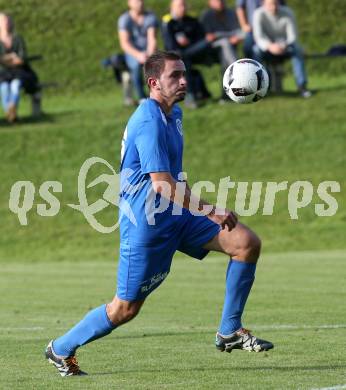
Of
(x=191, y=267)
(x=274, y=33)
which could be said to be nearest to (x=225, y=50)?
(x=274, y=33)

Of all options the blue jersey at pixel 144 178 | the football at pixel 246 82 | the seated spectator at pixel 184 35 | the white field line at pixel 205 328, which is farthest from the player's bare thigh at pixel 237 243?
the seated spectator at pixel 184 35

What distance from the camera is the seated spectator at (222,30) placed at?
23.2m

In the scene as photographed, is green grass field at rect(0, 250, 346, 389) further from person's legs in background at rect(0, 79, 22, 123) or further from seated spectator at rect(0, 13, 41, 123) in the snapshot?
seated spectator at rect(0, 13, 41, 123)

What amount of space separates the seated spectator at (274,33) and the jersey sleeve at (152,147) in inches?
608

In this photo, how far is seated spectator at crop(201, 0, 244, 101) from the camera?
23234 millimetres

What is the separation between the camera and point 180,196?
750 centimetres

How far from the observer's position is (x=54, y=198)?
75.5ft

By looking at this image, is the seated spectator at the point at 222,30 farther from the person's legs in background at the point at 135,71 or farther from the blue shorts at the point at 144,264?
the blue shorts at the point at 144,264

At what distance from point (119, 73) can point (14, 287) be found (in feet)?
34.6

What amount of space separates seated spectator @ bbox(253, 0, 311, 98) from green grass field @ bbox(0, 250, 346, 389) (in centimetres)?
673

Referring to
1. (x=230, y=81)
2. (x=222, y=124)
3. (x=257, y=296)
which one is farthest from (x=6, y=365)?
(x=222, y=124)

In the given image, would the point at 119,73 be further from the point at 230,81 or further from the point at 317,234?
the point at 230,81

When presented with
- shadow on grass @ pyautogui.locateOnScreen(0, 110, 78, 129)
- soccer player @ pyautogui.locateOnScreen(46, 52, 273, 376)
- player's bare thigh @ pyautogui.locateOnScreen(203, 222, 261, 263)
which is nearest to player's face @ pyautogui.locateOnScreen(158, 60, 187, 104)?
soccer player @ pyautogui.locateOnScreen(46, 52, 273, 376)

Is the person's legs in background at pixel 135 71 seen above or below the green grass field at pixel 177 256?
above
